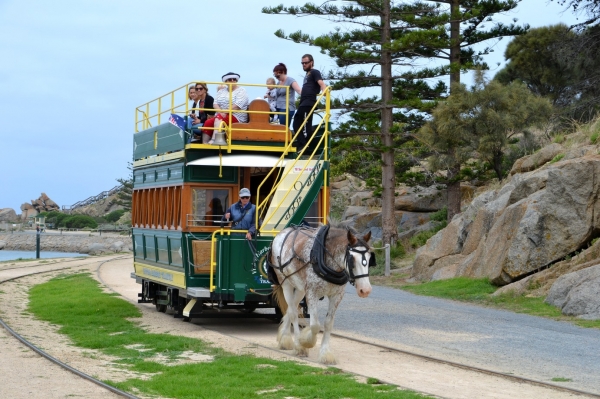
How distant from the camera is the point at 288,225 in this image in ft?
50.0

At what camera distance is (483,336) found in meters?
15.4

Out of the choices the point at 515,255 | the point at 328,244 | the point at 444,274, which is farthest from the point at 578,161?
the point at 328,244

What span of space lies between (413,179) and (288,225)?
21.7m

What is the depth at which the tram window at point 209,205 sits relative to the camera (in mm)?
16422

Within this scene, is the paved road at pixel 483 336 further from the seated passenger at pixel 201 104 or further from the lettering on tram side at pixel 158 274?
the seated passenger at pixel 201 104

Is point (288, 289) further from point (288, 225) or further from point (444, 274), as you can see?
point (444, 274)

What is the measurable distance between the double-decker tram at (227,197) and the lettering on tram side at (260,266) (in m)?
0.02

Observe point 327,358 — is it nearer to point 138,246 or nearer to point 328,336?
point 328,336

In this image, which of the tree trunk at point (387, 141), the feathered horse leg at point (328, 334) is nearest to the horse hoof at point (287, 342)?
the feathered horse leg at point (328, 334)

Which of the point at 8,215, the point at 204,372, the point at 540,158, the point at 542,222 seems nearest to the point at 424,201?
the point at 540,158

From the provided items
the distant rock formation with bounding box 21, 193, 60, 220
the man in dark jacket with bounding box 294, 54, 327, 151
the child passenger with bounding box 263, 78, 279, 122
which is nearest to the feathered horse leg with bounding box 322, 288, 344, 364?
the man in dark jacket with bounding box 294, 54, 327, 151

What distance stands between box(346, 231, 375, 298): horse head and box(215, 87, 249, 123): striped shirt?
16.6 feet

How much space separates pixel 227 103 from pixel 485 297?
8.28 m

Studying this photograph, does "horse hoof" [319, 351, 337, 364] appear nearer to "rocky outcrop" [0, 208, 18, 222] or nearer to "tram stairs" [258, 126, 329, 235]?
"tram stairs" [258, 126, 329, 235]
